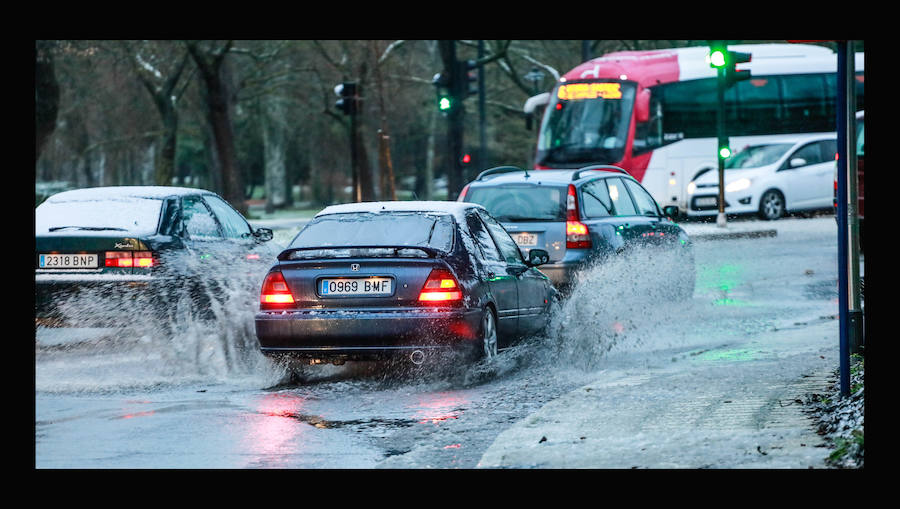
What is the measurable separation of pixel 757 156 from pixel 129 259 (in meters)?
21.0

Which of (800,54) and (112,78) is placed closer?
(800,54)

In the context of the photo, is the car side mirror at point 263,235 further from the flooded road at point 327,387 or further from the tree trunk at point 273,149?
the tree trunk at point 273,149

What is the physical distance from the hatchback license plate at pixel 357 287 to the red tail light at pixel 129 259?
278 cm

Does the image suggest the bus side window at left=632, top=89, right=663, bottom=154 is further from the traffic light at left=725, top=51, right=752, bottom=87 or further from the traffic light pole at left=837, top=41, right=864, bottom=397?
the traffic light pole at left=837, top=41, right=864, bottom=397

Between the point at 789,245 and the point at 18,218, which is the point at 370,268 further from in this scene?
the point at 789,245

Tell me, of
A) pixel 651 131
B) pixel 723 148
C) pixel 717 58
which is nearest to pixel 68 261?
pixel 717 58

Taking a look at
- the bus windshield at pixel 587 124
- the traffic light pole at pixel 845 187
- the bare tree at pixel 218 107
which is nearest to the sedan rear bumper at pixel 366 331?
the traffic light pole at pixel 845 187

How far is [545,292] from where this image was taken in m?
11.8

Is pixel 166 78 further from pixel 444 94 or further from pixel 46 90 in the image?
pixel 444 94

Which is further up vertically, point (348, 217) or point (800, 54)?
point (800, 54)
